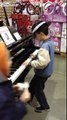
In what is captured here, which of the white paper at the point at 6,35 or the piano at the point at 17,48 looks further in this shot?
the white paper at the point at 6,35

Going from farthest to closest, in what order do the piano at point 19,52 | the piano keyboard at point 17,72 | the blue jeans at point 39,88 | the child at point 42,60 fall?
the blue jeans at point 39,88 → the child at point 42,60 → the piano at point 19,52 → the piano keyboard at point 17,72

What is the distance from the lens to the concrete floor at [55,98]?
354 cm

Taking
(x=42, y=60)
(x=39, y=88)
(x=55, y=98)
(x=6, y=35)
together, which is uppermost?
(x=6, y=35)

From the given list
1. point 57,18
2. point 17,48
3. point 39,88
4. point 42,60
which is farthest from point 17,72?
point 57,18

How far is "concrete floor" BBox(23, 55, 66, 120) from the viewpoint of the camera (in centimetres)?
354

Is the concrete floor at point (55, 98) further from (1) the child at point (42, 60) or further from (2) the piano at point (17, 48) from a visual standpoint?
(2) the piano at point (17, 48)

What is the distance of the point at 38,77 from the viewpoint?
3498 millimetres

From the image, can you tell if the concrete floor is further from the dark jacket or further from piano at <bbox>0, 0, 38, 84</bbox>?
the dark jacket

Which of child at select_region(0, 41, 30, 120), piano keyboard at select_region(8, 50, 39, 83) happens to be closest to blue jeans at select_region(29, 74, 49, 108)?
piano keyboard at select_region(8, 50, 39, 83)

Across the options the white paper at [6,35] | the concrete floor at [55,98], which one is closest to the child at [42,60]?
the concrete floor at [55,98]

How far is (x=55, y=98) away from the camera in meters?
4.15

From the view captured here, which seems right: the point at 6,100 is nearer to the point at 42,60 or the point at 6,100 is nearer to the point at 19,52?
the point at 42,60

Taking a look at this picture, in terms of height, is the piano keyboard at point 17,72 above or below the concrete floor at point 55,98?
above

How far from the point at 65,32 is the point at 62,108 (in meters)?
3.33
